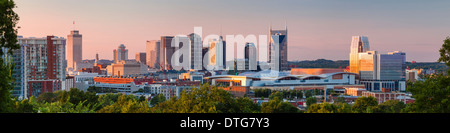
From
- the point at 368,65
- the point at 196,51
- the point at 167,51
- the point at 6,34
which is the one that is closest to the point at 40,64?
the point at 6,34

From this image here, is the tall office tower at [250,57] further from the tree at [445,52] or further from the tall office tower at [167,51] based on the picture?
the tree at [445,52]

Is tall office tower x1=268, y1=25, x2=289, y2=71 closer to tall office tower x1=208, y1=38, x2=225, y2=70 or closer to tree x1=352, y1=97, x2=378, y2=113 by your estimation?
tall office tower x1=208, y1=38, x2=225, y2=70

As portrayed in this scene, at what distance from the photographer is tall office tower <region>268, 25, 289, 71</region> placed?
394 ft

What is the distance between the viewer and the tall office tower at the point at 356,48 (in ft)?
296

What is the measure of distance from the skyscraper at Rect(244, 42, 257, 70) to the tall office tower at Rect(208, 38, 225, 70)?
821cm

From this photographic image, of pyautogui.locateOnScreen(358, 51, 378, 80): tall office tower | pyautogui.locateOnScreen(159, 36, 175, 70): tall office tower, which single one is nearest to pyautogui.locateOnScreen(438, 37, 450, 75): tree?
pyautogui.locateOnScreen(358, 51, 378, 80): tall office tower

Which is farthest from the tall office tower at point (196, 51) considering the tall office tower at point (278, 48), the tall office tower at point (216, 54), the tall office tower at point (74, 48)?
the tall office tower at point (74, 48)

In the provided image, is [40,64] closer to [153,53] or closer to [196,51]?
[196,51]

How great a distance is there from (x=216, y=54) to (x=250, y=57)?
41.9ft

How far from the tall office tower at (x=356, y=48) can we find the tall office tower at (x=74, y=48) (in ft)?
361

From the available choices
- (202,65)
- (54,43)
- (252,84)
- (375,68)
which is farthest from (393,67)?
(202,65)

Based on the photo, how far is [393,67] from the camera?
8438 centimetres
